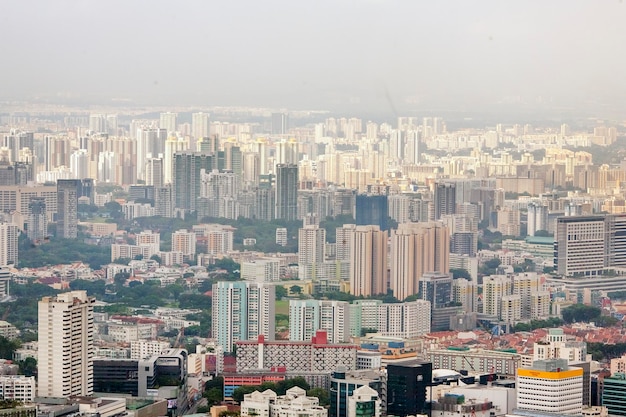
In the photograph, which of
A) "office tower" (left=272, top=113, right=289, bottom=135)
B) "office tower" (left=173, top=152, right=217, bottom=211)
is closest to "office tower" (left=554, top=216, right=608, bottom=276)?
"office tower" (left=272, top=113, right=289, bottom=135)

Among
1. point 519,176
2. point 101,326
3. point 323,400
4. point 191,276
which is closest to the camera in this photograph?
point 323,400

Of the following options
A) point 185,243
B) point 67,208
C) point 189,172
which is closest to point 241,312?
point 185,243

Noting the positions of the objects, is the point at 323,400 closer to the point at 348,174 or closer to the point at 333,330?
the point at 333,330

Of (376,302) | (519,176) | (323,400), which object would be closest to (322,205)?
(519,176)

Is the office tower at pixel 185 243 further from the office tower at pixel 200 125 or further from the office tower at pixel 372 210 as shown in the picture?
the office tower at pixel 372 210

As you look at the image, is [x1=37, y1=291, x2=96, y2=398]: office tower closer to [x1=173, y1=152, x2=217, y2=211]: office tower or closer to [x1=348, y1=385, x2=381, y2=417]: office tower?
[x1=348, y1=385, x2=381, y2=417]: office tower

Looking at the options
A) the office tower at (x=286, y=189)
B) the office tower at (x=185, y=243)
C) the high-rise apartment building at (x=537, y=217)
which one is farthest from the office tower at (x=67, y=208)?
the high-rise apartment building at (x=537, y=217)
